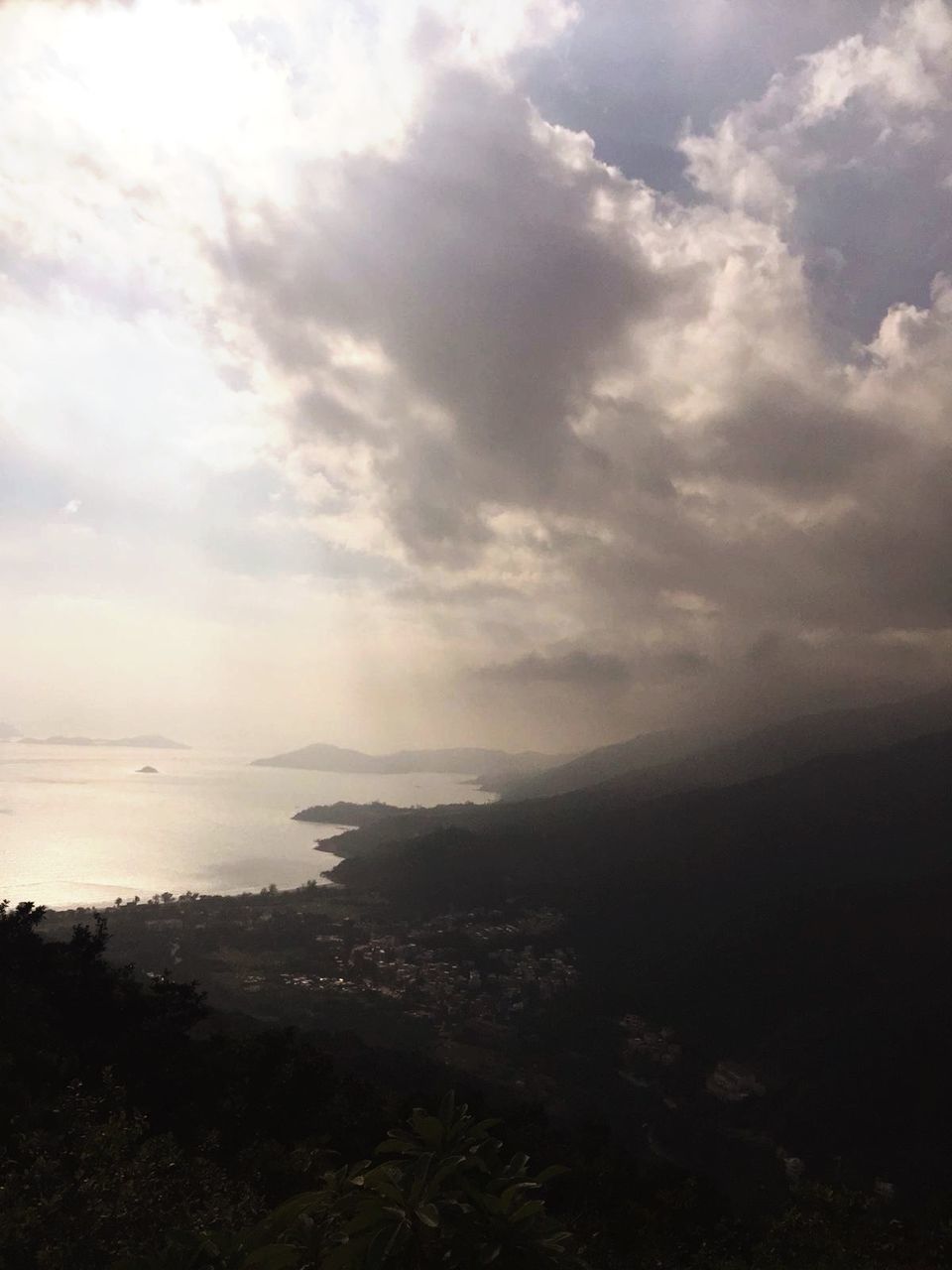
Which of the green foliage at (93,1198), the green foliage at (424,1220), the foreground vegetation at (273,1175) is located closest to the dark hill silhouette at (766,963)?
the foreground vegetation at (273,1175)

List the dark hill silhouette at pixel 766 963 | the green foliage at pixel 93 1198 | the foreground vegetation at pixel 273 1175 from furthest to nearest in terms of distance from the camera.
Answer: the dark hill silhouette at pixel 766 963, the green foliage at pixel 93 1198, the foreground vegetation at pixel 273 1175

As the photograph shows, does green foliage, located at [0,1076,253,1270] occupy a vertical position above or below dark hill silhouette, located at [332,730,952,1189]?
above

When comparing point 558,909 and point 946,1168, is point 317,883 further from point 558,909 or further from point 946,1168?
point 946,1168

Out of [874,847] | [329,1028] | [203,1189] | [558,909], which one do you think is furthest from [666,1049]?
[874,847]

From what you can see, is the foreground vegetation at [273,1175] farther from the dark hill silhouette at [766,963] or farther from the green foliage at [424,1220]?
the dark hill silhouette at [766,963]

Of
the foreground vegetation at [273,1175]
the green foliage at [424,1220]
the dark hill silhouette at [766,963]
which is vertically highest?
the green foliage at [424,1220]

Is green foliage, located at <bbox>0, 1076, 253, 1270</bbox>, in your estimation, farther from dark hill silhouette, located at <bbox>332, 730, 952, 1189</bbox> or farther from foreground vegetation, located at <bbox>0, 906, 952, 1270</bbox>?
dark hill silhouette, located at <bbox>332, 730, 952, 1189</bbox>

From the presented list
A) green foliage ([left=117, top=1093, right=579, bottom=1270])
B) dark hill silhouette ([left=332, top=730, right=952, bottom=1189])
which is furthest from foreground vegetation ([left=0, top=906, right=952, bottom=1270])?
dark hill silhouette ([left=332, top=730, right=952, bottom=1189])

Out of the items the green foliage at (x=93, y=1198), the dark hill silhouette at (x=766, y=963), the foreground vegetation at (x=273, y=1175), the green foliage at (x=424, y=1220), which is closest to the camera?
the green foliage at (x=424, y=1220)
